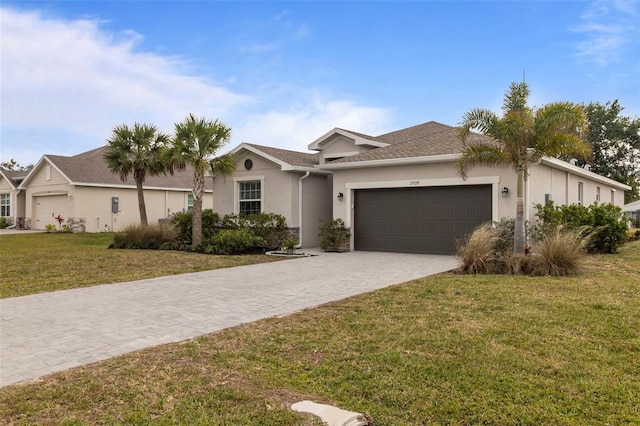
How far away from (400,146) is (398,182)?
1962 mm

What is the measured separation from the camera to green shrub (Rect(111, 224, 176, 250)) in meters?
18.2

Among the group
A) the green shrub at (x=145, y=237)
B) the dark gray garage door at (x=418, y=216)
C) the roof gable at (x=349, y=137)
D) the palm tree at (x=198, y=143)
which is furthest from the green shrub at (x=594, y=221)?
the green shrub at (x=145, y=237)

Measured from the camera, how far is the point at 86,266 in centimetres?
1234

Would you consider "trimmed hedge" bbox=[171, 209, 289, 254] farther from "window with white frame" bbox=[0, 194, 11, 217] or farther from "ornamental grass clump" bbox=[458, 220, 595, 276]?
"window with white frame" bbox=[0, 194, 11, 217]

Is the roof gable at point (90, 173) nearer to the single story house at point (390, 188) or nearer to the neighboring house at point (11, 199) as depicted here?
the neighboring house at point (11, 199)

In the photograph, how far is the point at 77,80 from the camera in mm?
16781

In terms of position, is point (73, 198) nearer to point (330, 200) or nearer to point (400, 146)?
point (330, 200)

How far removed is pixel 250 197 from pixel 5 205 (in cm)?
2577

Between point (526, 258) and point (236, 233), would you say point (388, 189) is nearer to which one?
point (236, 233)

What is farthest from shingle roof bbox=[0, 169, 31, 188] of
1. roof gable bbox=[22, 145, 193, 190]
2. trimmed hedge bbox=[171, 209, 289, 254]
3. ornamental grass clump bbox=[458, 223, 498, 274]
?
ornamental grass clump bbox=[458, 223, 498, 274]

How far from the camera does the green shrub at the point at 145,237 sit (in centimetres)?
1817

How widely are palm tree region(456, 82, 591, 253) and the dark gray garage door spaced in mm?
2567

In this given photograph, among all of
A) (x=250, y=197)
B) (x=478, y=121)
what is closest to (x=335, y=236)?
(x=250, y=197)

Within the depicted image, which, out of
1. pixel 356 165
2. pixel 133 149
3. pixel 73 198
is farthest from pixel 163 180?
pixel 356 165
